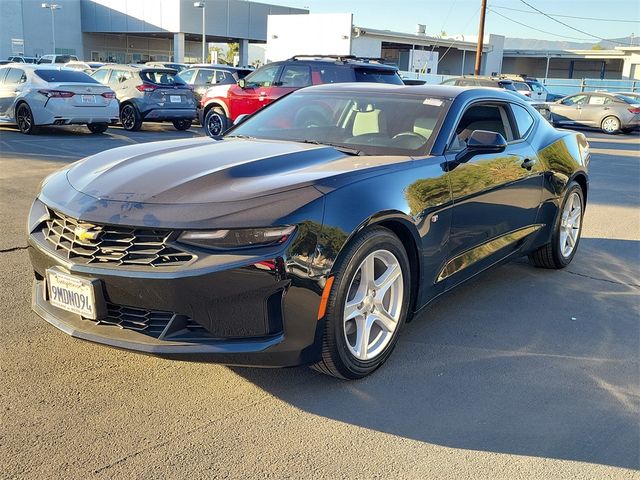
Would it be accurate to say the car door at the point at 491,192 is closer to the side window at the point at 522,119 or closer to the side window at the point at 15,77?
the side window at the point at 522,119

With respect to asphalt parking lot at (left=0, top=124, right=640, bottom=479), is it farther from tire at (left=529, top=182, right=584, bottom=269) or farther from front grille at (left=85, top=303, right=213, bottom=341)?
tire at (left=529, top=182, right=584, bottom=269)

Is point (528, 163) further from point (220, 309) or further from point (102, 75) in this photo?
point (102, 75)

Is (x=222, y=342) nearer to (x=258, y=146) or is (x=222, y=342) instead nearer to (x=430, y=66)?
(x=258, y=146)

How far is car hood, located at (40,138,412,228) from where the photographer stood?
3.01 meters

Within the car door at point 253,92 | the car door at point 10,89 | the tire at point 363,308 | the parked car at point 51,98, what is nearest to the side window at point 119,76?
the parked car at point 51,98

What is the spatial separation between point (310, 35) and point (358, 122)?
124 feet

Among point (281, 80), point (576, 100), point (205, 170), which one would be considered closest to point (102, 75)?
point (281, 80)

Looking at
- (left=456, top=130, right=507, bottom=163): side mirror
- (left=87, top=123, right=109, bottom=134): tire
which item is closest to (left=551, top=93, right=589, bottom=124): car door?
(left=87, top=123, right=109, bottom=134): tire

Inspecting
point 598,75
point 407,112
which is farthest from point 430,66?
point 407,112

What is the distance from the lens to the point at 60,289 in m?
3.16

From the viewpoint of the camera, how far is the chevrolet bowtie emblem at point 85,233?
3.05 m

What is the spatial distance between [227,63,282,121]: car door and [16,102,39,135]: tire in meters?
4.25

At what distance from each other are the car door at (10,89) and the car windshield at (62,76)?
42cm

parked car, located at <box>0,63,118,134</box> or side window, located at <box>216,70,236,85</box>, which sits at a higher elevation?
side window, located at <box>216,70,236,85</box>
